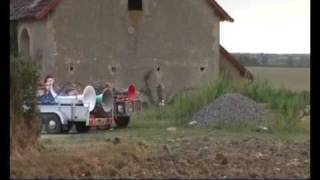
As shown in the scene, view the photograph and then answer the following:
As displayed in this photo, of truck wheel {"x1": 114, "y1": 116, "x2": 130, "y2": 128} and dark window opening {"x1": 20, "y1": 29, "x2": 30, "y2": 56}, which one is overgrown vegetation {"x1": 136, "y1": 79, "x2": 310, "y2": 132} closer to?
truck wheel {"x1": 114, "y1": 116, "x2": 130, "y2": 128}

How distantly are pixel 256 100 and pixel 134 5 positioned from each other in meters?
9.03

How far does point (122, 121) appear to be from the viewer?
23.4m

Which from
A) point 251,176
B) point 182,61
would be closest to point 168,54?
point 182,61

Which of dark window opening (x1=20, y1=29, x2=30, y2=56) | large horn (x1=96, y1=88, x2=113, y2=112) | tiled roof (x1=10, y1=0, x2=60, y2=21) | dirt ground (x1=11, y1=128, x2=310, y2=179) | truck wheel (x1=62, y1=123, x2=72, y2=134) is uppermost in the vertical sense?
tiled roof (x1=10, y1=0, x2=60, y2=21)

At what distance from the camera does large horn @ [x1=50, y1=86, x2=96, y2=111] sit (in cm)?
2144

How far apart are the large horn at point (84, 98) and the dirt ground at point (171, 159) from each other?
2899 mm

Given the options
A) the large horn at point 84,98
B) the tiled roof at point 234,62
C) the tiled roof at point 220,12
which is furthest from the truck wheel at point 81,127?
the tiled roof at point 234,62

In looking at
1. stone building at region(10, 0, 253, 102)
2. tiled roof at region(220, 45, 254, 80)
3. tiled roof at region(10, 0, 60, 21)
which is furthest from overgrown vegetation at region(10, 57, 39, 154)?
tiled roof at region(220, 45, 254, 80)

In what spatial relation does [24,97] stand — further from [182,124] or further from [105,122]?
[182,124]

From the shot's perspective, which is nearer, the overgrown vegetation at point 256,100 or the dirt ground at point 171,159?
the dirt ground at point 171,159

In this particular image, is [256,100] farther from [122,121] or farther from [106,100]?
[106,100]

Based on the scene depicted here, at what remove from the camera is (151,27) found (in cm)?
3316

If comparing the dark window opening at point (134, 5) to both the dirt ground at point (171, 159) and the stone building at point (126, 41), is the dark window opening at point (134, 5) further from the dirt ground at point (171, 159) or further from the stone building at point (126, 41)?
the dirt ground at point (171, 159)

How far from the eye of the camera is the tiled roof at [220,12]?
112 ft
